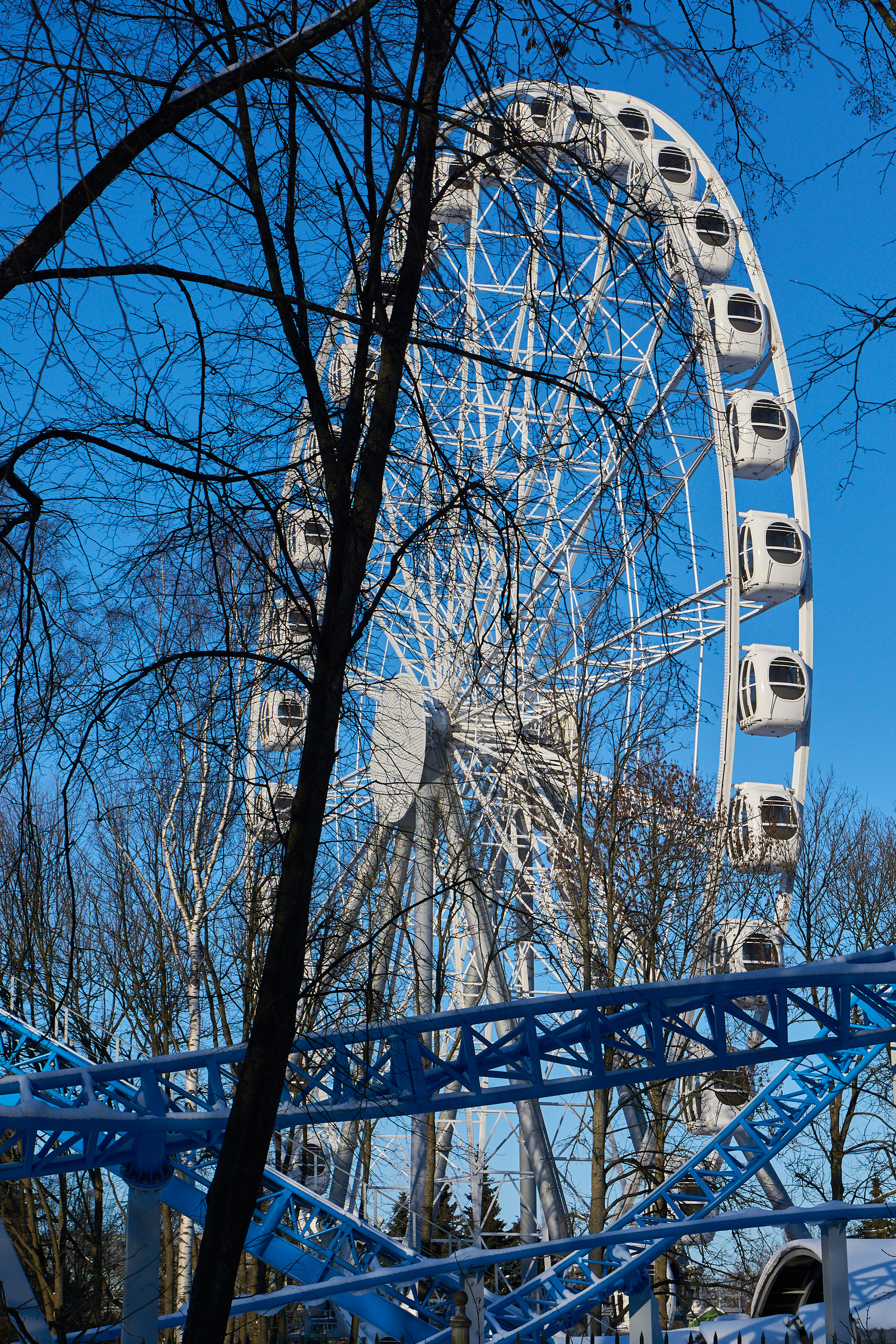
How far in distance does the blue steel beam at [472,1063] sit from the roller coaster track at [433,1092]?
16 mm

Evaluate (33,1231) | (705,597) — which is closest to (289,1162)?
(33,1231)

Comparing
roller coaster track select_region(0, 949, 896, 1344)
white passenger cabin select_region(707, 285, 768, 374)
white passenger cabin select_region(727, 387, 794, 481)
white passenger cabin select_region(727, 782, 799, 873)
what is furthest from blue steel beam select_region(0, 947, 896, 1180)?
white passenger cabin select_region(707, 285, 768, 374)

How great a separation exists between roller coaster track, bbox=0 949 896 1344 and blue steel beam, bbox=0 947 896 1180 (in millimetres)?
16

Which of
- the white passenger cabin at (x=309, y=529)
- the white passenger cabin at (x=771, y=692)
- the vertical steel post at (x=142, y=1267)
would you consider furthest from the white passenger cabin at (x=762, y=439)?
the white passenger cabin at (x=309, y=529)

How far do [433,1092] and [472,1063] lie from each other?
372 millimetres

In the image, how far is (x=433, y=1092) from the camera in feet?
34.8

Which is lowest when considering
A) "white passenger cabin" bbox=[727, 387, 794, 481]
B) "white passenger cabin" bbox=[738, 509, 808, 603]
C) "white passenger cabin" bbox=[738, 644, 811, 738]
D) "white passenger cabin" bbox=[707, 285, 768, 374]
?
"white passenger cabin" bbox=[738, 644, 811, 738]

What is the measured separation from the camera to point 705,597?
20.9 m

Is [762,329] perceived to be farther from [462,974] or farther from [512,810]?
[462,974]

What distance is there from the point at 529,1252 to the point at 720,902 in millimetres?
8429

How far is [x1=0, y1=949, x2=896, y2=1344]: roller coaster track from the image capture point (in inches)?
382

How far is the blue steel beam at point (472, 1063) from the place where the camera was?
9.69 m

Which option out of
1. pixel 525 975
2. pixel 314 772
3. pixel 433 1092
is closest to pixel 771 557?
pixel 525 975

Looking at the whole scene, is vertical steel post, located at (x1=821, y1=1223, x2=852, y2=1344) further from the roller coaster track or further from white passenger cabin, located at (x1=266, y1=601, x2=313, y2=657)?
white passenger cabin, located at (x1=266, y1=601, x2=313, y2=657)
